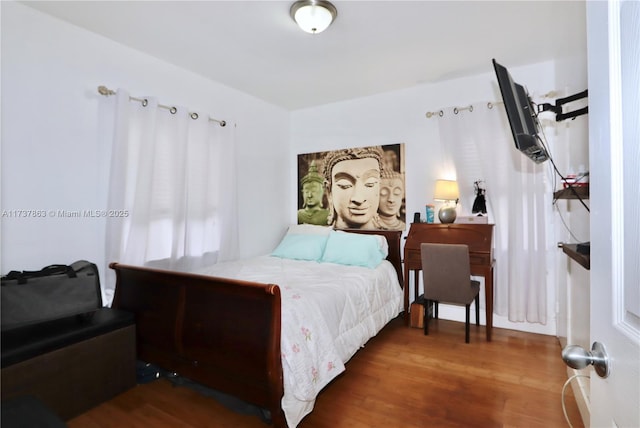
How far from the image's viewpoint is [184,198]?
287 centimetres

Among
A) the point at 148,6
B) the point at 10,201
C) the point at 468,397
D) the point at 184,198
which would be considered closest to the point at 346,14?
the point at 148,6

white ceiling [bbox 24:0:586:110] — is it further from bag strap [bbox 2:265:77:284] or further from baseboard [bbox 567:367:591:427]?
baseboard [bbox 567:367:591:427]

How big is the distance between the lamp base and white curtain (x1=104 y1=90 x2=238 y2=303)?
6.77 ft

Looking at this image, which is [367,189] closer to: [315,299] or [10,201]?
[315,299]

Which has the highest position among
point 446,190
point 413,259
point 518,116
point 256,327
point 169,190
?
point 518,116

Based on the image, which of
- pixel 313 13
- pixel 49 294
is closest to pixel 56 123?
pixel 49 294

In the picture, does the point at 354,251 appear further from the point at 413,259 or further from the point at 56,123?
the point at 56,123

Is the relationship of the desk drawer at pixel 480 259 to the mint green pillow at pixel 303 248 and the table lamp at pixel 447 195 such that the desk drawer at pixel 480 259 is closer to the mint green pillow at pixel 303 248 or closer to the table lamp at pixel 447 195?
the table lamp at pixel 447 195

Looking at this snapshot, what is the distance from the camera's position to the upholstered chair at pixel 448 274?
2.70m

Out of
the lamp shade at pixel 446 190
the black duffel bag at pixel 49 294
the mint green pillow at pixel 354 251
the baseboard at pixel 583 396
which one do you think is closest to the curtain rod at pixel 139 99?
the black duffel bag at pixel 49 294

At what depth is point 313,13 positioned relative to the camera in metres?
2.04

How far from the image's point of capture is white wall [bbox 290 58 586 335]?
296cm

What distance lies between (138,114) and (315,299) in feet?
6.62

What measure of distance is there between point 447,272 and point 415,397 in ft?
3.68
